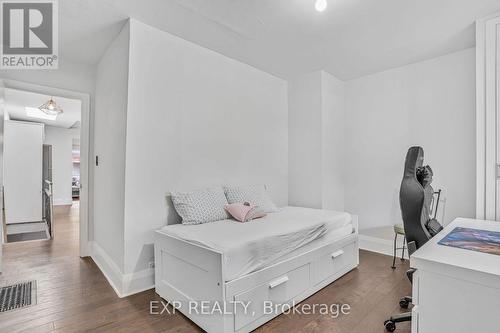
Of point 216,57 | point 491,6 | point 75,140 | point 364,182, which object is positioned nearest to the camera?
point 491,6

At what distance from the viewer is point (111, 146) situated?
2.71m

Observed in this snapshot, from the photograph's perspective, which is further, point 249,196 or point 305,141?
point 305,141

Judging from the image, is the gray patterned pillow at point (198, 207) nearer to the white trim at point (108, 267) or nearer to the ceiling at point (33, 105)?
the white trim at point (108, 267)

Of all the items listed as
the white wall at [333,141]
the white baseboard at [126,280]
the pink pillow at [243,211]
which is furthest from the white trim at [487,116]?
the white baseboard at [126,280]

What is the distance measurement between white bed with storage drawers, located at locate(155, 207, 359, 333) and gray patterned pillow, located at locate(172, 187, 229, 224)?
126mm

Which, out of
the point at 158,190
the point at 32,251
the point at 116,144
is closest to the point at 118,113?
the point at 116,144

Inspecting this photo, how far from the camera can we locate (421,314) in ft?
3.31

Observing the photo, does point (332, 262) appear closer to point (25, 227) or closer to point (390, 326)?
point (390, 326)

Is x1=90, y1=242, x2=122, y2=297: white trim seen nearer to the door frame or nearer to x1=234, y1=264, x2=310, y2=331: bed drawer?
the door frame

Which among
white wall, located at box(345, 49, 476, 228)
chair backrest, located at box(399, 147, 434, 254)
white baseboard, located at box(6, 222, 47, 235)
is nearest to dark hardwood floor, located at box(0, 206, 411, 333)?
chair backrest, located at box(399, 147, 434, 254)

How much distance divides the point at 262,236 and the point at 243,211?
2.23ft

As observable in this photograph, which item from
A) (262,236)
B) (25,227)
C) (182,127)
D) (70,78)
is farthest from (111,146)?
(25,227)

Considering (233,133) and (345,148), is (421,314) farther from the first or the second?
(345,148)

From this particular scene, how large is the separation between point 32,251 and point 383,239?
191 inches
